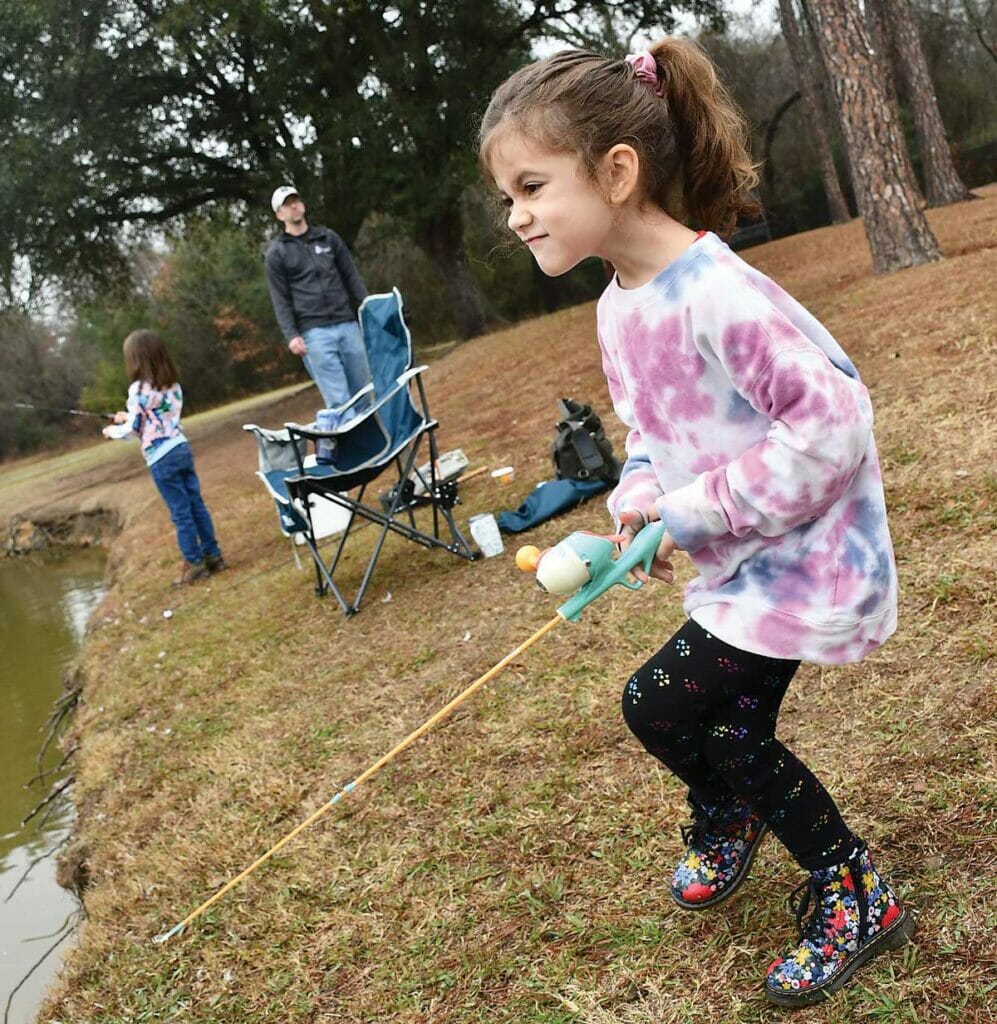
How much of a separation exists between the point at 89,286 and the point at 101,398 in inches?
554

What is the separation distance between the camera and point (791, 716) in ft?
7.89

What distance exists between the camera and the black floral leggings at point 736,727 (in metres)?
1.45

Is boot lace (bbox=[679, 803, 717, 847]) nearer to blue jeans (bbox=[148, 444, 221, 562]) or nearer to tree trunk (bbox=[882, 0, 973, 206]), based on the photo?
blue jeans (bbox=[148, 444, 221, 562])

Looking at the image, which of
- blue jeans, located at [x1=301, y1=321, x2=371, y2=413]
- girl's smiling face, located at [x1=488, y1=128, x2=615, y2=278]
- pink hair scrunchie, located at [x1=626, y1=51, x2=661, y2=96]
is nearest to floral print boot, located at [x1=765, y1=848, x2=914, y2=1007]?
girl's smiling face, located at [x1=488, y1=128, x2=615, y2=278]

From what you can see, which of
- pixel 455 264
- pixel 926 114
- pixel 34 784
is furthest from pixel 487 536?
pixel 455 264

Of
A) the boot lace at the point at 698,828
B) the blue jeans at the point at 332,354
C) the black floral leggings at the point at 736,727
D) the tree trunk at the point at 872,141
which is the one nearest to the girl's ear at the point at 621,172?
the black floral leggings at the point at 736,727

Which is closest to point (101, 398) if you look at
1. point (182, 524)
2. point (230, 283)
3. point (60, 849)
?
point (230, 283)

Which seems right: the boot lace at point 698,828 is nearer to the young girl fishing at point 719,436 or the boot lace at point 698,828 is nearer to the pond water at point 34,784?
Result: the young girl fishing at point 719,436

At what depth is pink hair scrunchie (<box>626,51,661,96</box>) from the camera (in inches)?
57.6

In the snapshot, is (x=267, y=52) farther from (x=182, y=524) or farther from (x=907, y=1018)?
(x=907, y=1018)

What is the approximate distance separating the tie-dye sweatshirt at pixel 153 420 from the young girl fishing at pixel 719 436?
14.7 feet

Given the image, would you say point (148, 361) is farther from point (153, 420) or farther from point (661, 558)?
point (661, 558)

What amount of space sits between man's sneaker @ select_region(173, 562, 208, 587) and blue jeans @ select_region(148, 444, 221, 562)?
0.04 metres

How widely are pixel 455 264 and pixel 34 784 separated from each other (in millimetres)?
13598
